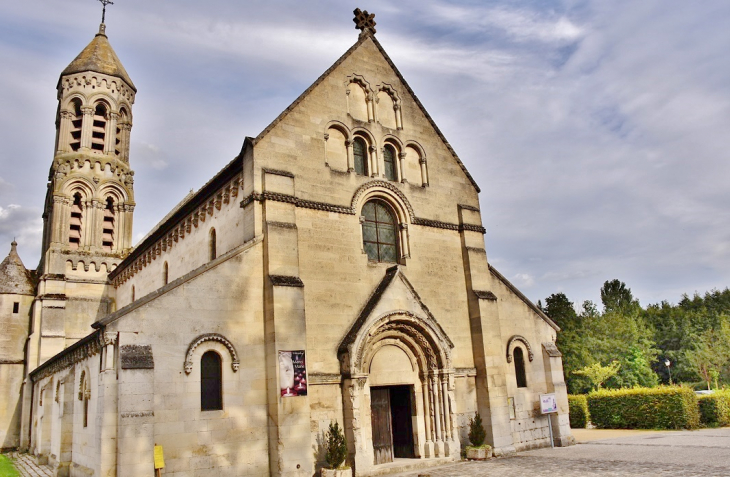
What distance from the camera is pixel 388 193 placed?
20.7 meters

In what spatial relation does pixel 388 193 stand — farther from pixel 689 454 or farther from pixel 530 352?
pixel 689 454

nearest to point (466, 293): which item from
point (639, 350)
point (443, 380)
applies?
point (443, 380)

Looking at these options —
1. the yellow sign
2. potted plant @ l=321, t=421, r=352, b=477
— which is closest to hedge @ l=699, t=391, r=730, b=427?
potted plant @ l=321, t=421, r=352, b=477

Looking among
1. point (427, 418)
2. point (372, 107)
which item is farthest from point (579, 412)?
point (372, 107)

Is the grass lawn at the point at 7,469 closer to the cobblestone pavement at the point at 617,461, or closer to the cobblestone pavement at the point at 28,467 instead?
the cobblestone pavement at the point at 28,467

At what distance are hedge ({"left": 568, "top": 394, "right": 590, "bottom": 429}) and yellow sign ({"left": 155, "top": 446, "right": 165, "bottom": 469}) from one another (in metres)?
25.2

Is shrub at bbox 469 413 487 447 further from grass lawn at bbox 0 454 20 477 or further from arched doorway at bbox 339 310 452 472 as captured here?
grass lawn at bbox 0 454 20 477

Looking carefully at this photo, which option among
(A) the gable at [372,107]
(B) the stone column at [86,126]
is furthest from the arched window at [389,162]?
(B) the stone column at [86,126]

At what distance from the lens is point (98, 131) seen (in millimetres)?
36219

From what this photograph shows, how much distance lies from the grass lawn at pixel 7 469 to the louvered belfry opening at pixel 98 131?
1939cm

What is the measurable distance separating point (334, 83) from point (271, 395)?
1124cm

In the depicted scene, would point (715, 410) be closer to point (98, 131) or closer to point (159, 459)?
point (159, 459)

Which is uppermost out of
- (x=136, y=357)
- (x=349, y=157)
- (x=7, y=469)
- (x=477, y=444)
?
(x=349, y=157)

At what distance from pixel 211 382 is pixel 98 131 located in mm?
27221
